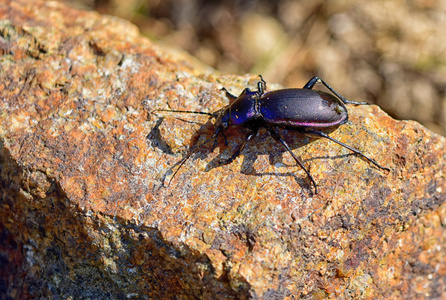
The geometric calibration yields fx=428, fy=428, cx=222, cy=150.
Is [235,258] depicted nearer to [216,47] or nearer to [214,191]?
[214,191]

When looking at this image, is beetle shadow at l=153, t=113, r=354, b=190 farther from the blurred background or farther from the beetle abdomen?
the blurred background

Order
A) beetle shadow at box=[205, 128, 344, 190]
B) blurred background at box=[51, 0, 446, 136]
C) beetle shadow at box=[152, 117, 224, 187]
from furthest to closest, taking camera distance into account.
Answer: blurred background at box=[51, 0, 446, 136]
beetle shadow at box=[152, 117, 224, 187]
beetle shadow at box=[205, 128, 344, 190]

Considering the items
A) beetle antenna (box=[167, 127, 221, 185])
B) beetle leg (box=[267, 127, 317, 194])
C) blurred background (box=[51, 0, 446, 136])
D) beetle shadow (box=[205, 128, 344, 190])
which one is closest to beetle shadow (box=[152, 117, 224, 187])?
beetle antenna (box=[167, 127, 221, 185])

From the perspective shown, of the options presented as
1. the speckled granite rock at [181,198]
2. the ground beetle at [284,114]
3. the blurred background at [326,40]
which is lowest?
the speckled granite rock at [181,198]

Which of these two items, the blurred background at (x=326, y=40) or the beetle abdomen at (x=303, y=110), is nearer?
the beetle abdomen at (x=303, y=110)

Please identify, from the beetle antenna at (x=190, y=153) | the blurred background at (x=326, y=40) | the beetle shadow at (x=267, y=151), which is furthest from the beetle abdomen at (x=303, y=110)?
the blurred background at (x=326, y=40)

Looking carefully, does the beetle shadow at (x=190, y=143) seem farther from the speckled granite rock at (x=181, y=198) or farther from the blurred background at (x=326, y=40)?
the blurred background at (x=326, y=40)
